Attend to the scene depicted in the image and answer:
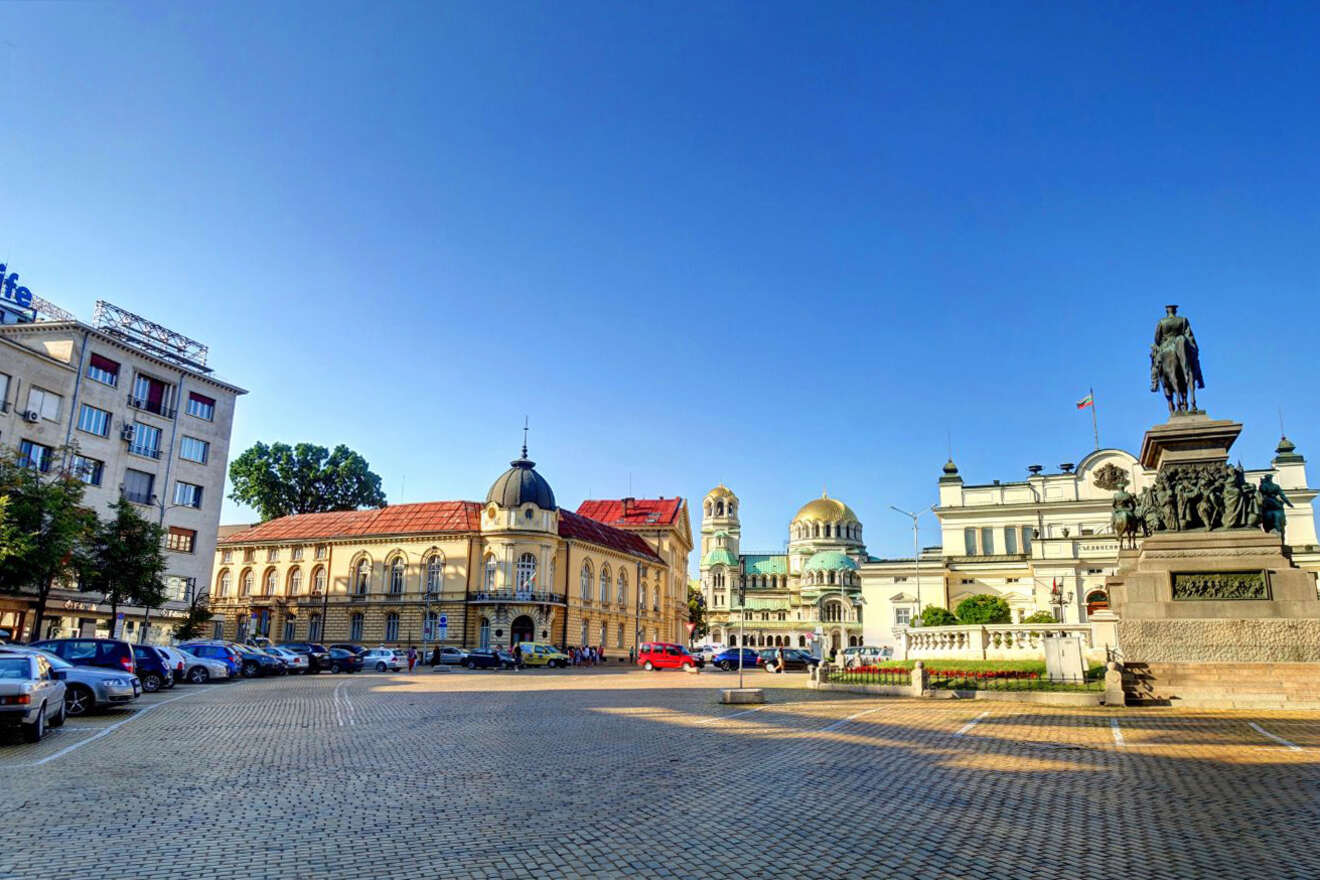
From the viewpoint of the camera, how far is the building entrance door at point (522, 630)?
62156 mm

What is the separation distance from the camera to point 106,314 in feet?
164

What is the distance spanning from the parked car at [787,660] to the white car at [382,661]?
20.6 meters

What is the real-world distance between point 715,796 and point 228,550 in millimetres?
71692

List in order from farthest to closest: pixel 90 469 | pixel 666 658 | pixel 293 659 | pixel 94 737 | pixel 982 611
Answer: pixel 666 658, pixel 982 611, pixel 90 469, pixel 293 659, pixel 94 737

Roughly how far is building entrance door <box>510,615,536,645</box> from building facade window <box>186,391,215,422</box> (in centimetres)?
2396

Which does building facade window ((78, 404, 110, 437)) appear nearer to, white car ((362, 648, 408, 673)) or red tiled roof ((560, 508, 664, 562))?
white car ((362, 648, 408, 673))

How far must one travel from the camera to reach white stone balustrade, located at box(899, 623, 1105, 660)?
2609 centimetres

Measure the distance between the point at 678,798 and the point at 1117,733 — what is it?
28.6 ft

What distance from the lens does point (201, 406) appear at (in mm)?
52688

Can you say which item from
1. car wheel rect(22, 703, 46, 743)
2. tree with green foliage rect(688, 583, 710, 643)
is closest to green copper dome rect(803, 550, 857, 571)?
tree with green foliage rect(688, 583, 710, 643)

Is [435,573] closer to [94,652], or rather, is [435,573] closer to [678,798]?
[94,652]

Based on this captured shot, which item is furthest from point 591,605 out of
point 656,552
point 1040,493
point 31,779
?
point 31,779

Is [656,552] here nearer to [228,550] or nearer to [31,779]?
[228,550]

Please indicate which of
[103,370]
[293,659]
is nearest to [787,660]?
[293,659]
